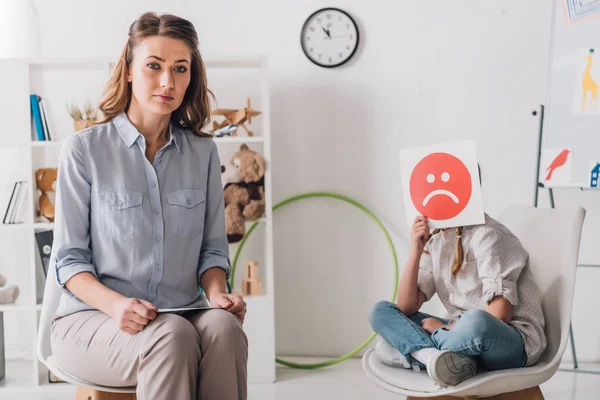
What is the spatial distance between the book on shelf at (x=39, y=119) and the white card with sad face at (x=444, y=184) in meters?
1.52

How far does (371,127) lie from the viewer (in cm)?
297

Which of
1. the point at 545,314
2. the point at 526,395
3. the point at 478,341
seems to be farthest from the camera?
the point at 545,314

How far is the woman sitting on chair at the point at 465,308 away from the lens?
1.59 metres

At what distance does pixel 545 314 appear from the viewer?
1.82 m

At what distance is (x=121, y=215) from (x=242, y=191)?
127cm

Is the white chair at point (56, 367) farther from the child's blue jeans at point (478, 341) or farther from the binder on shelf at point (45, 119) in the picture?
the binder on shelf at point (45, 119)

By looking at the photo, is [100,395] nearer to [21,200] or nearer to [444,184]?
[444,184]

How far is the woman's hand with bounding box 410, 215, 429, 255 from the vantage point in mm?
1858

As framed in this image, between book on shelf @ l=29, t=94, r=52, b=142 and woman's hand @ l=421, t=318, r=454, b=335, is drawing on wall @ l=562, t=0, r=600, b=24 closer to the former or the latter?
woman's hand @ l=421, t=318, r=454, b=335

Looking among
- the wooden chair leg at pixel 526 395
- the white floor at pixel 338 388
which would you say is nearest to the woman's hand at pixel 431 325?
the wooden chair leg at pixel 526 395

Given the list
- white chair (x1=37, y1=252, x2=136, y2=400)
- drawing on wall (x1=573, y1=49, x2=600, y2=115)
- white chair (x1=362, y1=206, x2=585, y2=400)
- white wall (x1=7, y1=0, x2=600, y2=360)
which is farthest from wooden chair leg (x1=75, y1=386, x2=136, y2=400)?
drawing on wall (x1=573, y1=49, x2=600, y2=115)

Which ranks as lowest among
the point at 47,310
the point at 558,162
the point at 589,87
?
the point at 47,310

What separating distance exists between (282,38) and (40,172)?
1.15 meters

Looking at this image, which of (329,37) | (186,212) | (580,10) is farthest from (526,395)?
(329,37)
